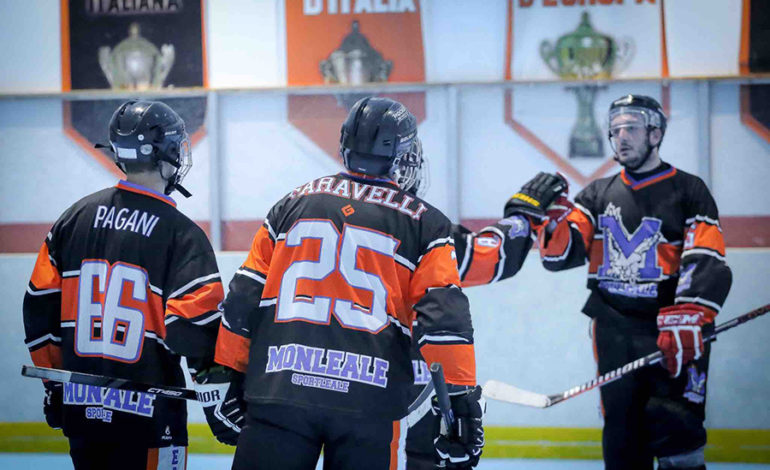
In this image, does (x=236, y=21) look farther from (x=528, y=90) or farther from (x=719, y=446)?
(x=719, y=446)

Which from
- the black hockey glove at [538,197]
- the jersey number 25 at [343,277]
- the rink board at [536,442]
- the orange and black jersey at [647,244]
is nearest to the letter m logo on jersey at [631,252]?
the orange and black jersey at [647,244]

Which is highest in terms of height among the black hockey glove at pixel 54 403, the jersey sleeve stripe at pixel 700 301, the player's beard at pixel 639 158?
the player's beard at pixel 639 158

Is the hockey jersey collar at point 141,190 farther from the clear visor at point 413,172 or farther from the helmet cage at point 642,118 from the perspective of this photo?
the helmet cage at point 642,118

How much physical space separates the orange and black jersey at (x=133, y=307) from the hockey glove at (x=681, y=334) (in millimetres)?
1478

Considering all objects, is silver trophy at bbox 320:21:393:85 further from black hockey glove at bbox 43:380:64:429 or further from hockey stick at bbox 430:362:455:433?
hockey stick at bbox 430:362:455:433

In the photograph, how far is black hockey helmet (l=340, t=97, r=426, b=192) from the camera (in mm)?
2055

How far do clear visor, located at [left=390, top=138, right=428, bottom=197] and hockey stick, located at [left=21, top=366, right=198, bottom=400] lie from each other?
79 centimetres

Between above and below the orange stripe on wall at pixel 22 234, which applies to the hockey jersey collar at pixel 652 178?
above

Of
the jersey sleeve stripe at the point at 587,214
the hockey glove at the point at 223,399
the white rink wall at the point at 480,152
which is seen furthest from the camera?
the white rink wall at the point at 480,152

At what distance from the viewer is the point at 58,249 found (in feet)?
7.54

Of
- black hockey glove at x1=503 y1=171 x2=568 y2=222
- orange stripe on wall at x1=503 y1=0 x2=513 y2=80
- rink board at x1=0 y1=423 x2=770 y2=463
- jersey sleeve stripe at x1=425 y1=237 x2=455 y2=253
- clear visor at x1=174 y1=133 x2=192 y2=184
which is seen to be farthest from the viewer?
orange stripe on wall at x1=503 y1=0 x2=513 y2=80

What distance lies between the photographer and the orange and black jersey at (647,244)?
113 inches

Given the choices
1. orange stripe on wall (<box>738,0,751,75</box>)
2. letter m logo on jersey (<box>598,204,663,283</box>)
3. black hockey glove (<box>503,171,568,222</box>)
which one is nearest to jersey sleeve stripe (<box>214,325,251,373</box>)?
black hockey glove (<box>503,171,568,222</box>)

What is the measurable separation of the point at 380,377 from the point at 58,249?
3.17ft
